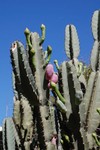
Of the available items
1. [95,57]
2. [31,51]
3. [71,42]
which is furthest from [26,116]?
[71,42]

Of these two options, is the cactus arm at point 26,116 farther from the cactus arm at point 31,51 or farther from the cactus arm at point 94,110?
the cactus arm at point 94,110

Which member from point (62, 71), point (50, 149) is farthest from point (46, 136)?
point (62, 71)

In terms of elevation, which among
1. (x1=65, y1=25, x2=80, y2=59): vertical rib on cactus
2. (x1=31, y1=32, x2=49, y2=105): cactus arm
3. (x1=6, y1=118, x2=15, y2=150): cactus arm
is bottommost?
(x1=6, y1=118, x2=15, y2=150): cactus arm

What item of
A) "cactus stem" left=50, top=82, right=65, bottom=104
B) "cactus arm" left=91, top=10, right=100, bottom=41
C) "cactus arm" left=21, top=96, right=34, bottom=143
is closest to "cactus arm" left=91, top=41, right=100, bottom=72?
"cactus arm" left=91, top=10, right=100, bottom=41

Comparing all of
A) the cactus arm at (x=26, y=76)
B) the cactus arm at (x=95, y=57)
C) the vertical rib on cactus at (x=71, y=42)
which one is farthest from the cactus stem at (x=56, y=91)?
the vertical rib on cactus at (x=71, y=42)

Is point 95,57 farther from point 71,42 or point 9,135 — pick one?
point 9,135

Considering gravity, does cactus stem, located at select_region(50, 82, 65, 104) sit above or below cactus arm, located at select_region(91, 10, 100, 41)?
below

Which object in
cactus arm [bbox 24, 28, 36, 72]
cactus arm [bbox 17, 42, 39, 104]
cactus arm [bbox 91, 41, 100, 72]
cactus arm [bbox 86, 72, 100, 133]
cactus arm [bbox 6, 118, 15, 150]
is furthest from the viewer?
cactus arm [bbox 91, 41, 100, 72]

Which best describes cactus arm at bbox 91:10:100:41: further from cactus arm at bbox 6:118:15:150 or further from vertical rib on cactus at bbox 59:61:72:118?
cactus arm at bbox 6:118:15:150

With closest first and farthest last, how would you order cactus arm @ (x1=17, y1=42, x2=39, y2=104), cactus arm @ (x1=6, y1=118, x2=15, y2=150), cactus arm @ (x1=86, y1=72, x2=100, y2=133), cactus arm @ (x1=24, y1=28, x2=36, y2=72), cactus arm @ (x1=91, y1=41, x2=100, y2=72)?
cactus arm @ (x1=17, y1=42, x2=39, y2=104), cactus arm @ (x1=24, y1=28, x2=36, y2=72), cactus arm @ (x1=86, y1=72, x2=100, y2=133), cactus arm @ (x1=6, y1=118, x2=15, y2=150), cactus arm @ (x1=91, y1=41, x2=100, y2=72)

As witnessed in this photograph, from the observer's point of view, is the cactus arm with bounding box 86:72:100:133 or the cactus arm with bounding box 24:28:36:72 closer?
the cactus arm with bounding box 24:28:36:72
